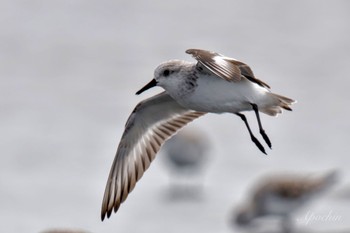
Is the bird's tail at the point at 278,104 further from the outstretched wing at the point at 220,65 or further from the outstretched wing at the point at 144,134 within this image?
the outstretched wing at the point at 144,134

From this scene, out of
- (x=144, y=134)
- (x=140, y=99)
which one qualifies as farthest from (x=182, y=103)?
(x=140, y=99)

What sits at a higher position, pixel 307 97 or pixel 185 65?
pixel 185 65

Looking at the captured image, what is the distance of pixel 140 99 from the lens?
18641 mm

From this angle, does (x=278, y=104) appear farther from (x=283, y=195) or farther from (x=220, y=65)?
(x=283, y=195)

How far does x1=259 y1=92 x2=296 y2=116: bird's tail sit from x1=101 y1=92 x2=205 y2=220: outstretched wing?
2.69ft

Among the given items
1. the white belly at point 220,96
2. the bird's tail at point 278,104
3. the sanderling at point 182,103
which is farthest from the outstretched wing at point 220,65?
the bird's tail at point 278,104

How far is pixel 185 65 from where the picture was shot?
8.02 meters

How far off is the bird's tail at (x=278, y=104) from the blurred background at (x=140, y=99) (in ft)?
16.9

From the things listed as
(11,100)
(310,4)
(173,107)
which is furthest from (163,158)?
(310,4)

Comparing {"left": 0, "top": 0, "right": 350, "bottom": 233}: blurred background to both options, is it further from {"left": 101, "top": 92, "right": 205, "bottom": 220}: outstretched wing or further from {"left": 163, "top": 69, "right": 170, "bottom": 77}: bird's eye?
{"left": 163, "top": 69, "right": 170, "bottom": 77}: bird's eye

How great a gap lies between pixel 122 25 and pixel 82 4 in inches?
63.2

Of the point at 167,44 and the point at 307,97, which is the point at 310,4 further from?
the point at 307,97

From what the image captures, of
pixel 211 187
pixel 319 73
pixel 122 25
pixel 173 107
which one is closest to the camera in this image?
pixel 173 107

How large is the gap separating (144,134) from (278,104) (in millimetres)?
1356
